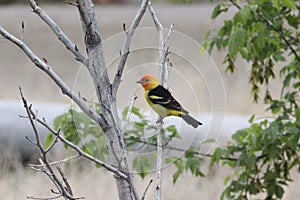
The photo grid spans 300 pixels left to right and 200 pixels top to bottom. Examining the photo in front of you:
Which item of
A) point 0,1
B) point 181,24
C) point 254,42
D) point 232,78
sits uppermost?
point 0,1

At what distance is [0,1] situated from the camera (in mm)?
4012

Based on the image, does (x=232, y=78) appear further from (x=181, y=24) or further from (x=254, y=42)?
(x=254, y=42)

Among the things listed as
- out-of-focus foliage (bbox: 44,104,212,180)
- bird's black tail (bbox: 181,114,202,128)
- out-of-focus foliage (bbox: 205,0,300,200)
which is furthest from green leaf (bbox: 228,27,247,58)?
bird's black tail (bbox: 181,114,202,128)

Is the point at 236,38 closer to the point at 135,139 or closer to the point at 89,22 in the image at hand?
Answer: the point at 135,139

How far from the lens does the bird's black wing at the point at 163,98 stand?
67 centimetres

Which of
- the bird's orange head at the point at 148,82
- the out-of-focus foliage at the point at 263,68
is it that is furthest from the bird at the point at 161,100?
the out-of-focus foliage at the point at 263,68

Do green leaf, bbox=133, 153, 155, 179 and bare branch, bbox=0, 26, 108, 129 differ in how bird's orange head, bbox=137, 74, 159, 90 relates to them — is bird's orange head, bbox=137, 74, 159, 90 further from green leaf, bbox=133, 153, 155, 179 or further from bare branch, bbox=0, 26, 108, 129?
green leaf, bbox=133, 153, 155, 179

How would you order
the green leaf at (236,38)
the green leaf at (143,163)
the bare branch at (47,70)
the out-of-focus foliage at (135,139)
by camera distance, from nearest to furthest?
the bare branch at (47,70) < the out-of-focus foliage at (135,139) < the green leaf at (143,163) < the green leaf at (236,38)

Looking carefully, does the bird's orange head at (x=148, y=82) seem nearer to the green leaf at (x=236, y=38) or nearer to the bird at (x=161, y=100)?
the bird at (x=161, y=100)

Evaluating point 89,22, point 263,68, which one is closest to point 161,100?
point 89,22

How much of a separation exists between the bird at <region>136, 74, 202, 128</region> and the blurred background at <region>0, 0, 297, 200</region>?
0.04ft

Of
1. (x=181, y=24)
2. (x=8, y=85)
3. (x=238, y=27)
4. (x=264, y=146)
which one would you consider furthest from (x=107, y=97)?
(x=8, y=85)

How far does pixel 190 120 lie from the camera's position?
2.28 ft

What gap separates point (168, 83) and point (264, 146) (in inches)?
32.4
